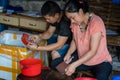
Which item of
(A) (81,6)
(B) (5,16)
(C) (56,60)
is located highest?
(A) (81,6)

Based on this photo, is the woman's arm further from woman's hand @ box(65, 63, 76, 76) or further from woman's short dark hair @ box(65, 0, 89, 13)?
woman's short dark hair @ box(65, 0, 89, 13)

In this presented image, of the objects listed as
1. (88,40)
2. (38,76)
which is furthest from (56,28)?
(38,76)

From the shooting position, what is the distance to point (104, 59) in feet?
10.4

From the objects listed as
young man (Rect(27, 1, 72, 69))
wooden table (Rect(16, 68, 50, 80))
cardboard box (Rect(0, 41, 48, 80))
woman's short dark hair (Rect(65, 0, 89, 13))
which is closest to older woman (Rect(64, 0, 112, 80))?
woman's short dark hair (Rect(65, 0, 89, 13))

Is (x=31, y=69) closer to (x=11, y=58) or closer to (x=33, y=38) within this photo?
(x=33, y=38)

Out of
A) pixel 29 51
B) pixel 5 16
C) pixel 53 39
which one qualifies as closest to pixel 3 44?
pixel 29 51

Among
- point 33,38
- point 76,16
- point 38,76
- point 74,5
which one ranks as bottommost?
point 38,76

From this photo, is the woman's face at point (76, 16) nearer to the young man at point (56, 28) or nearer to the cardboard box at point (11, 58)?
the young man at point (56, 28)

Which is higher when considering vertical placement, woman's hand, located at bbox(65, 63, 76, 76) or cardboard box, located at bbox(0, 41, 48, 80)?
woman's hand, located at bbox(65, 63, 76, 76)

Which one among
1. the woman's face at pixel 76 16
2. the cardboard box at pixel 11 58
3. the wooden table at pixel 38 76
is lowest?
the cardboard box at pixel 11 58

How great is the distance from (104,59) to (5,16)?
94.0 inches

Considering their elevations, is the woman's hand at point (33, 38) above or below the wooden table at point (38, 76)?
above

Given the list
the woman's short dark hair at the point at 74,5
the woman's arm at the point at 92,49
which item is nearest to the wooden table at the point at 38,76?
the woman's arm at the point at 92,49

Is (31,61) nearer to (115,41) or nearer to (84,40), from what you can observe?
(84,40)
